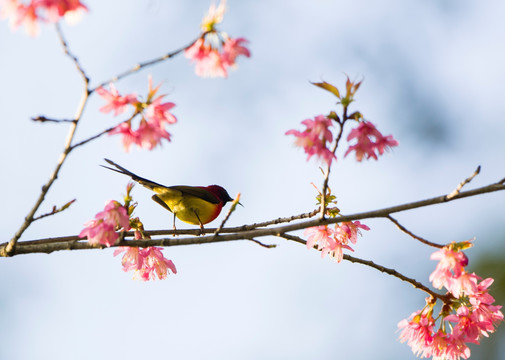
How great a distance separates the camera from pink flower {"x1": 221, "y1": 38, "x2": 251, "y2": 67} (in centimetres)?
309

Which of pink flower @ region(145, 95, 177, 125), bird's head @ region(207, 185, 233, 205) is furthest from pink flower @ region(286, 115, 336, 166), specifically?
bird's head @ region(207, 185, 233, 205)

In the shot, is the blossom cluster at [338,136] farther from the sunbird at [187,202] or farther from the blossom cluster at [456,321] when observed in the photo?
the sunbird at [187,202]

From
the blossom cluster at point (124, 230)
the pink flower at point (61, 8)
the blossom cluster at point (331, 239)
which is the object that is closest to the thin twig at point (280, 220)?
the blossom cluster at point (331, 239)

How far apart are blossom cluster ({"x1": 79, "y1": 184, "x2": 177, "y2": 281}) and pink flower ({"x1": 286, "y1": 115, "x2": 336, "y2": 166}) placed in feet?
3.32

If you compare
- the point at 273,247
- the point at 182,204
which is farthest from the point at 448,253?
the point at 182,204

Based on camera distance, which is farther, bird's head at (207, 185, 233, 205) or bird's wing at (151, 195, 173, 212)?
bird's head at (207, 185, 233, 205)

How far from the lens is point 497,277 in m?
13.1

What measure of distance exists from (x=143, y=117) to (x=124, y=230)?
0.67 meters

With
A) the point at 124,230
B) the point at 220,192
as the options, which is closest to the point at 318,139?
the point at 124,230

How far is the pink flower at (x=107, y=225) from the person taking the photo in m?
3.38

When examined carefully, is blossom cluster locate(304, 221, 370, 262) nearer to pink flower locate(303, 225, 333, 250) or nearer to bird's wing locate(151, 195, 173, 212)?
pink flower locate(303, 225, 333, 250)

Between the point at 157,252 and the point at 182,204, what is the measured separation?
1.49 m

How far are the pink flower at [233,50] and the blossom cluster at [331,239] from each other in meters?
1.35

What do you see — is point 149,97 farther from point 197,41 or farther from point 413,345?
point 413,345
